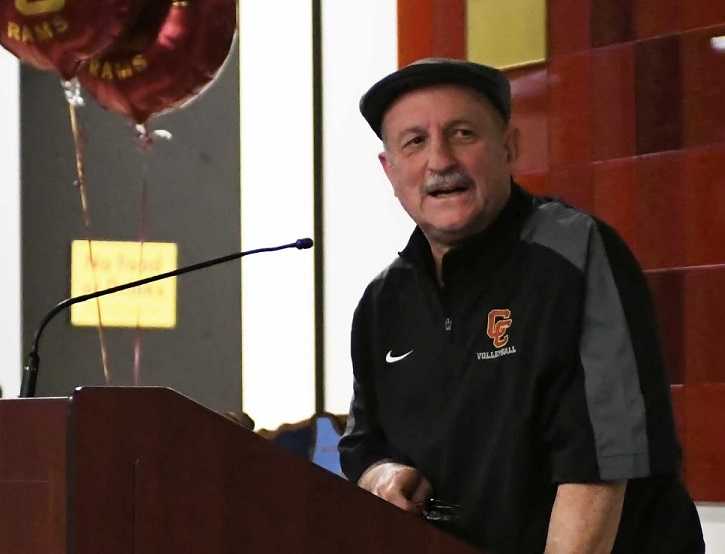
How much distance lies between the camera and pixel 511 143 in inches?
59.8

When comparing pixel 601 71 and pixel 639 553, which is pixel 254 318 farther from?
pixel 639 553

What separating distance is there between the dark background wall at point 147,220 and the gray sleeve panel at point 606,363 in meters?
3.03

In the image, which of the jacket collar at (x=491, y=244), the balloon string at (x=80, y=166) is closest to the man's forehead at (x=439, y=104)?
the jacket collar at (x=491, y=244)

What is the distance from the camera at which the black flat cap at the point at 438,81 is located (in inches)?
56.3

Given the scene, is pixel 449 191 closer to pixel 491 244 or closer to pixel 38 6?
pixel 491 244

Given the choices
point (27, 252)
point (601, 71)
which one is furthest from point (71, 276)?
point (601, 71)

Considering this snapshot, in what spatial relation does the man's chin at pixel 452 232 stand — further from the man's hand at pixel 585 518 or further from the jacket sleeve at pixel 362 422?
the man's hand at pixel 585 518

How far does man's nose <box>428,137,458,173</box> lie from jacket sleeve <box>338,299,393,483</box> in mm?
231

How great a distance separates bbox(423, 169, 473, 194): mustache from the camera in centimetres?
146

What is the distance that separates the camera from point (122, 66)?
289 cm

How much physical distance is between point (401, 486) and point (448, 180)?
13.1 inches

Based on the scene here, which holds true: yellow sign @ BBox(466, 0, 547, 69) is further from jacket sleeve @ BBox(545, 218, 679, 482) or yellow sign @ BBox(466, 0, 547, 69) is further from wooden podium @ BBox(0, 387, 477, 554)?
wooden podium @ BBox(0, 387, 477, 554)

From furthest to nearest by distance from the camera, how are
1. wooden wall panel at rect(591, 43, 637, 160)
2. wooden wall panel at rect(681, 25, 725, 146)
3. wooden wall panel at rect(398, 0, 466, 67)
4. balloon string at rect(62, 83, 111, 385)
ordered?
balloon string at rect(62, 83, 111, 385), wooden wall panel at rect(398, 0, 466, 67), wooden wall panel at rect(591, 43, 637, 160), wooden wall panel at rect(681, 25, 725, 146)

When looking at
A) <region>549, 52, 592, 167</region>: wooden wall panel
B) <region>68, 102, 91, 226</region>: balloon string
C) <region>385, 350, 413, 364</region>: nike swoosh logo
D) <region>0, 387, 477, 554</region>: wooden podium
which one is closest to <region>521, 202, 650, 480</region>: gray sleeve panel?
<region>385, 350, 413, 364</region>: nike swoosh logo
